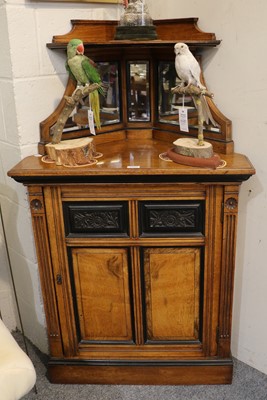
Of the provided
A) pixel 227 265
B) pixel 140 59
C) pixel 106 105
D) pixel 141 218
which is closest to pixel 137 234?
pixel 141 218

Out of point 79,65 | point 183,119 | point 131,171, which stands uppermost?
point 79,65

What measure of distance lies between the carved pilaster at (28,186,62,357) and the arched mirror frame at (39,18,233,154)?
239mm

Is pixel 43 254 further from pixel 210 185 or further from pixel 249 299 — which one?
pixel 249 299

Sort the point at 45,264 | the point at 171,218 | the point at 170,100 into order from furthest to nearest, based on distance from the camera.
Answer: the point at 170,100, the point at 45,264, the point at 171,218

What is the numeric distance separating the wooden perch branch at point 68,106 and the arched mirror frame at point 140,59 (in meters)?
0.08

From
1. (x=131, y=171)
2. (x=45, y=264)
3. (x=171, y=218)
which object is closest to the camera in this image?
(x=131, y=171)

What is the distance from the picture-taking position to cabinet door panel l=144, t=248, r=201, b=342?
1.59 m

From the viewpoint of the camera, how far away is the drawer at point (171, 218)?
1504mm

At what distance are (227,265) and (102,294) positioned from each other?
52 cm

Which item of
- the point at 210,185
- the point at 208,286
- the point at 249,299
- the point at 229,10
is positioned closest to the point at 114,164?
the point at 210,185

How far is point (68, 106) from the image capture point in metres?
1.54

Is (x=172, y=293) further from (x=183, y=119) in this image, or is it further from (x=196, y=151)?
(x=183, y=119)

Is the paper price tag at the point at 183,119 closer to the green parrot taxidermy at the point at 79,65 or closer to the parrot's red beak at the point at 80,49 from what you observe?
the green parrot taxidermy at the point at 79,65

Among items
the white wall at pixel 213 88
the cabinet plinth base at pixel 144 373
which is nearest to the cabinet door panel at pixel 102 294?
the cabinet plinth base at pixel 144 373
